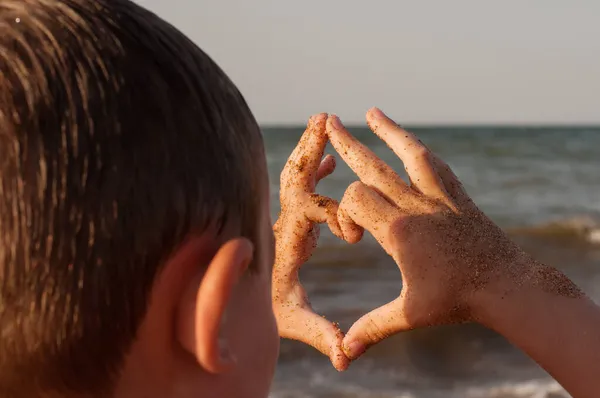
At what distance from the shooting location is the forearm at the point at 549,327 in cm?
143

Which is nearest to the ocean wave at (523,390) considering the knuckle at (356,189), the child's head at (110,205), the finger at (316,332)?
the finger at (316,332)

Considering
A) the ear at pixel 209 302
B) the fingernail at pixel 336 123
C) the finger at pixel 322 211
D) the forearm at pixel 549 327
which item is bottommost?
the forearm at pixel 549 327

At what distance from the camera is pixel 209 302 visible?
0.83 meters

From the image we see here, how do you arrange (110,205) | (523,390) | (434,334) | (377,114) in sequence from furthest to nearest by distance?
(434,334) → (523,390) → (377,114) → (110,205)

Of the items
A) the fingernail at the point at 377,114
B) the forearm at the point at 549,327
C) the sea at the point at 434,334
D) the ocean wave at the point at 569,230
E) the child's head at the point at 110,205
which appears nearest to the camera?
the child's head at the point at 110,205

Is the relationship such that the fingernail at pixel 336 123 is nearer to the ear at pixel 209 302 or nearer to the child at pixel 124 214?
the child at pixel 124 214

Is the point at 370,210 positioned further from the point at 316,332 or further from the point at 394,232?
the point at 316,332

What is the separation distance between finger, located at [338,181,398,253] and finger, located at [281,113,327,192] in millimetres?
141

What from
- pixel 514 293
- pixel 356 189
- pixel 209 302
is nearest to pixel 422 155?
pixel 356 189

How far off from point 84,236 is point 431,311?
32.8 inches

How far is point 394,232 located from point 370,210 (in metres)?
0.06

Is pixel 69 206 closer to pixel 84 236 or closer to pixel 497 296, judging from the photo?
pixel 84 236

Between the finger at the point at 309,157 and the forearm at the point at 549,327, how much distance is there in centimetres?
44

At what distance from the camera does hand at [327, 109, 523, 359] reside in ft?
4.79
